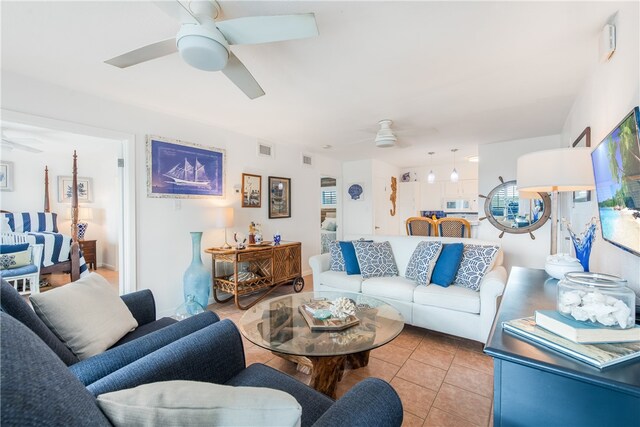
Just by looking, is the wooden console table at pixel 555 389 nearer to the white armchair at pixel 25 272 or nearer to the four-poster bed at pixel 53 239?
the white armchair at pixel 25 272

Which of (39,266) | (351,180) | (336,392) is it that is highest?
(351,180)

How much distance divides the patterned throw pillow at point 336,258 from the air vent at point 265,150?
72.5 inches

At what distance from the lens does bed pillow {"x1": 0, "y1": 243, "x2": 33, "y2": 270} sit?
3.26 metres

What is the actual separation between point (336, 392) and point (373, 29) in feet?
7.50

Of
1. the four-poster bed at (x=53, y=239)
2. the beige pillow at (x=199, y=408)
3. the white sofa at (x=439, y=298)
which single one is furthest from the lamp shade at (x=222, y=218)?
the beige pillow at (x=199, y=408)

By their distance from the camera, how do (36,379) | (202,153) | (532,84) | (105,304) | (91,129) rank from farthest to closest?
(202,153)
(91,129)
(532,84)
(105,304)
(36,379)

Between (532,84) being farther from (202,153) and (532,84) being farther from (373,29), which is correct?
(202,153)

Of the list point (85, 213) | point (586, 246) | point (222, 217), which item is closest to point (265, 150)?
point (222, 217)

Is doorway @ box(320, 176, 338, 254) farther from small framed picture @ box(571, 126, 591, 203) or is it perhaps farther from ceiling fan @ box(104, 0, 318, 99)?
ceiling fan @ box(104, 0, 318, 99)

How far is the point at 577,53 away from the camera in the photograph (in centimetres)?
193

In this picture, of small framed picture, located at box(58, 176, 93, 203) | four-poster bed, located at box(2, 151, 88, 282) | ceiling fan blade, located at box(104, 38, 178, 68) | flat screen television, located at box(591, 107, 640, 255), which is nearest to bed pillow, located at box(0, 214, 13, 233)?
four-poster bed, located at box(2, 151, 88, 282)

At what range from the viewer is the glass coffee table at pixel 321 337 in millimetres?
1528

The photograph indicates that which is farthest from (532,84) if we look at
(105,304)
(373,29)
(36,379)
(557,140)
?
(105,304)

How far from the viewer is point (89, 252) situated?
5230 millimetres
